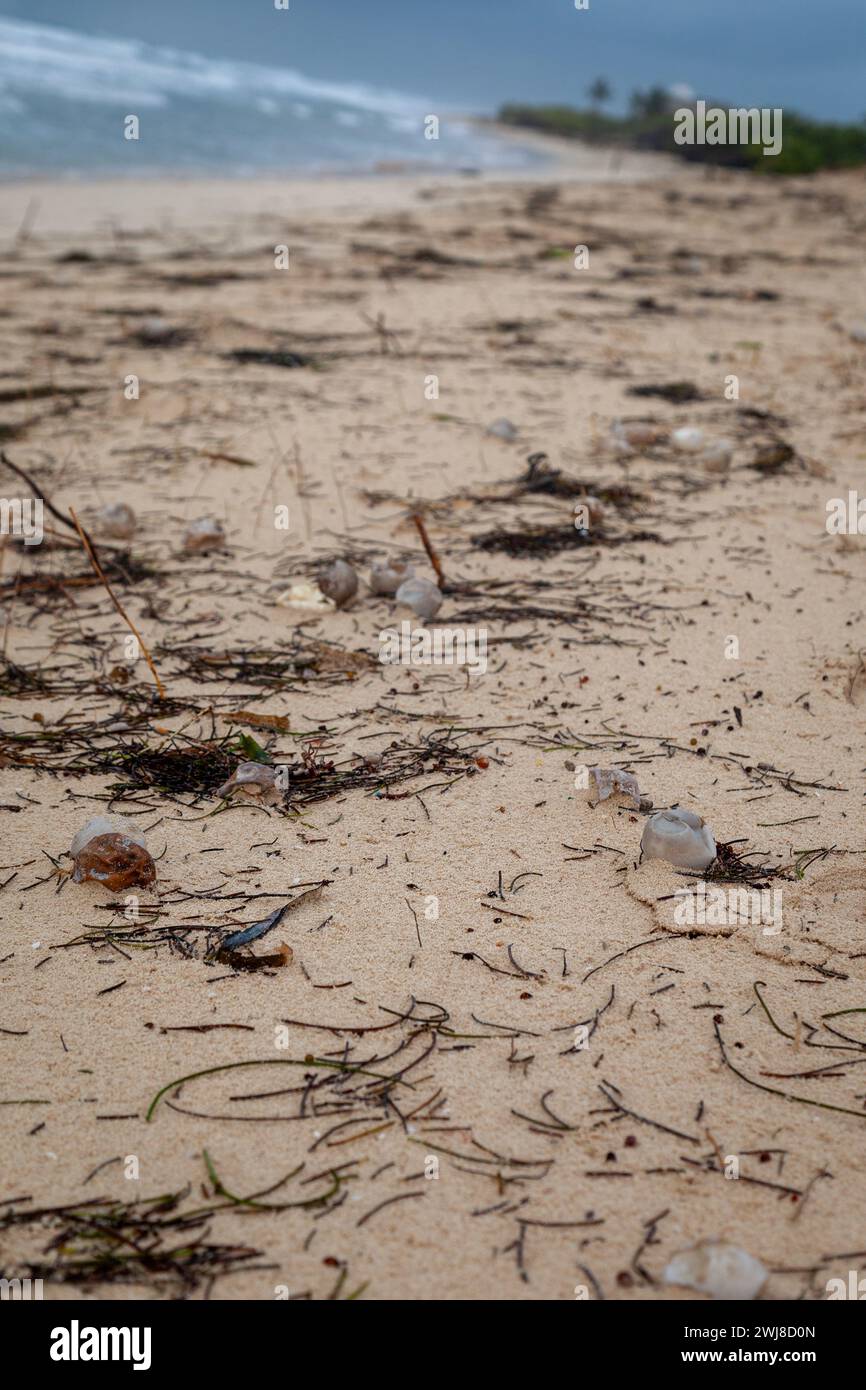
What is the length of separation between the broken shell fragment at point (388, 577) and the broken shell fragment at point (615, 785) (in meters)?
1.52

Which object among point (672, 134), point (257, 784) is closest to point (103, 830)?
point (257, 784)

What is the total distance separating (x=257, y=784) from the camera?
9.11 ft

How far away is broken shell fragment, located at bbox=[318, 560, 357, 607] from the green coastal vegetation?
29609 millimetres

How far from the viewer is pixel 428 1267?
1601mm

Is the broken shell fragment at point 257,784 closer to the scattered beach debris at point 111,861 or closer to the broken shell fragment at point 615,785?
the scattered beach debris at point 111,861

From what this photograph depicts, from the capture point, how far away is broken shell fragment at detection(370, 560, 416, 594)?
3.98 metres

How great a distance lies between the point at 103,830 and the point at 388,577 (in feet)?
6.16

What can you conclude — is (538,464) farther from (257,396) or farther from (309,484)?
(257,396)
